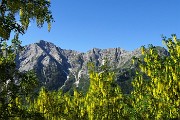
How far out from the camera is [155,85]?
2342 cm

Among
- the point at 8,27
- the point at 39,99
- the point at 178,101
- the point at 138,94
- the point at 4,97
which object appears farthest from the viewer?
the point at 39,99

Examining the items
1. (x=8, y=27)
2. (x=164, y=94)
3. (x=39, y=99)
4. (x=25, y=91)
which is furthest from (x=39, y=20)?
(x=39, y=99)

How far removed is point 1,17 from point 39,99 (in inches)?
1048

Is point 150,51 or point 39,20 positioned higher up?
point 150,51

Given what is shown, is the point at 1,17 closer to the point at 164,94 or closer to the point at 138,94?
the point at 164,94

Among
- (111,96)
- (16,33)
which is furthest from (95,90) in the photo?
(16,33)

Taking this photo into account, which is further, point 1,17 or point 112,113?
point 112,113

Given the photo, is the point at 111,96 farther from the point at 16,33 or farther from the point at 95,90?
the point at 16,33

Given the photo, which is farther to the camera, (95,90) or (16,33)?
(95,90)

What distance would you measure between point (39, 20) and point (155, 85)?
42.0ft

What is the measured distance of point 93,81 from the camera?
30.8m

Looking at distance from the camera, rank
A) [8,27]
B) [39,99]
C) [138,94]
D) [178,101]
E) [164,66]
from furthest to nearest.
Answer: [39,99]
[138,94]
[164,66]
[178,101]
[8,27]

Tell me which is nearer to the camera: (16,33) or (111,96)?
(16,33)

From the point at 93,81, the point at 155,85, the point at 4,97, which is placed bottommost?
the point at 4,97
